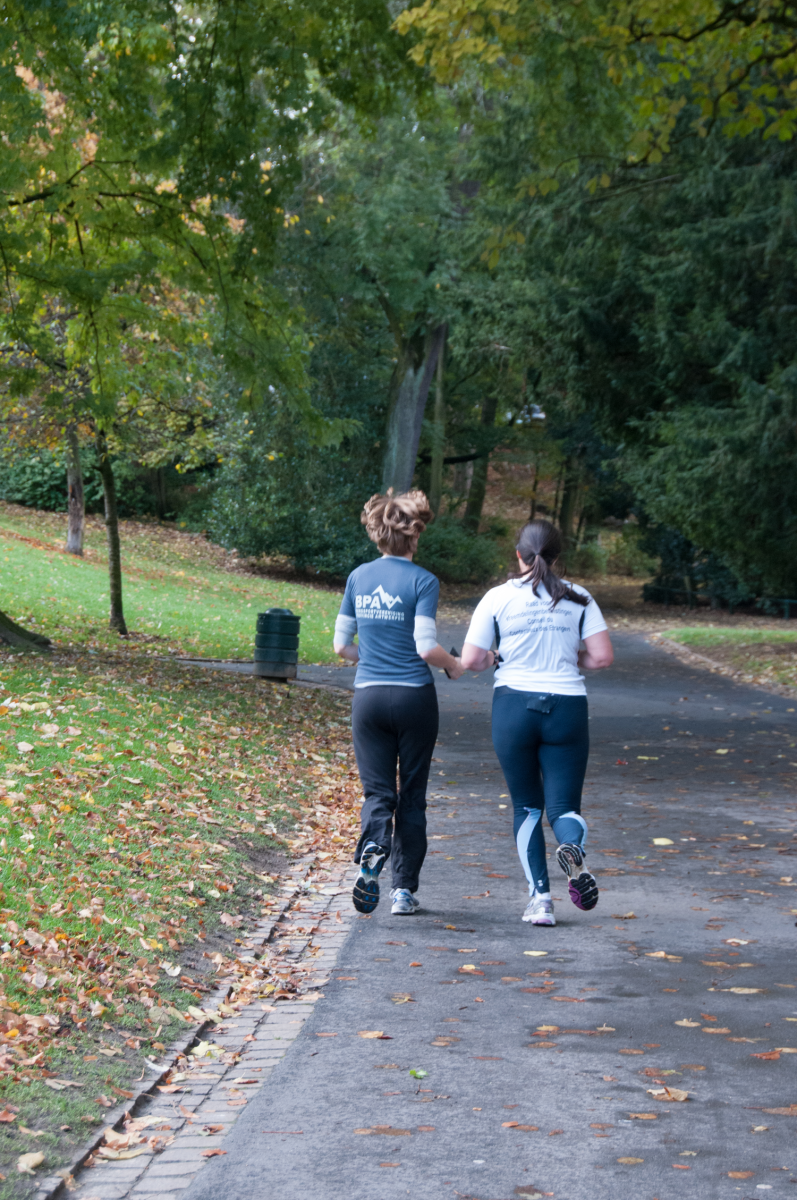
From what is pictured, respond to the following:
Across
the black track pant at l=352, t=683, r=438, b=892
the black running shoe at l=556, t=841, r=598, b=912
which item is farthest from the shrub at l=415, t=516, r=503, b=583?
the black running shoe at l=556, t=841, r=598, b=912

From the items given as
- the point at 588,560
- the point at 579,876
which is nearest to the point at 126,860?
the point at 579,876

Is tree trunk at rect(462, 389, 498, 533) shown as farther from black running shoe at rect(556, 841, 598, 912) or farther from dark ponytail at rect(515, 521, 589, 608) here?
black running shoe at rect(556, 841, 598, 912)

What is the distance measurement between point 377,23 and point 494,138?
25.8 ft

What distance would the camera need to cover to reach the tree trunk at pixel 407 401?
37562mm

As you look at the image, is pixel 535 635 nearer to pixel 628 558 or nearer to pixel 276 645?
pixel 276 645

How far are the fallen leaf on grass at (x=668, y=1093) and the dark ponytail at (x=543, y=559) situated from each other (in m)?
2.41

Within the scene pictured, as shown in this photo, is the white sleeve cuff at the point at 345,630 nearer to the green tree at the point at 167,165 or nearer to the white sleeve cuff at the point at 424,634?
the white sleeve cuff at the point at 424,634

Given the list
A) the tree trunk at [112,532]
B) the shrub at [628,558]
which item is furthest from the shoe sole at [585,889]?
the shrub at [628,558]

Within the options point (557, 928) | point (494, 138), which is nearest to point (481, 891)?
point (557, 928)

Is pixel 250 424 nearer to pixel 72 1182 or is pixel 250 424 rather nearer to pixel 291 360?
pixel 291 360

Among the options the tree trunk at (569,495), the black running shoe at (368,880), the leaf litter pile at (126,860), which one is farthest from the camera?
the tree trunk at (569,495)

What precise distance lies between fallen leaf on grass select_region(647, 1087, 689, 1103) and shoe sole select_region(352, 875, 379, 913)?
6.87 feet

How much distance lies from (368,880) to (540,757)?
103 centimetres

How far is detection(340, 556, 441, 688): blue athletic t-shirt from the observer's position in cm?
604
